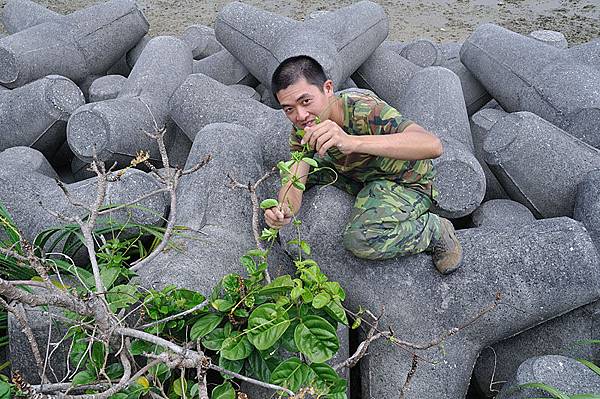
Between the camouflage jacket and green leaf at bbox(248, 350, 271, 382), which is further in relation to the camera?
the camouflage jacket

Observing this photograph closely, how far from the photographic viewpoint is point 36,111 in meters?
2.13

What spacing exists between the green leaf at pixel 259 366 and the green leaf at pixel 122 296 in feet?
0.89

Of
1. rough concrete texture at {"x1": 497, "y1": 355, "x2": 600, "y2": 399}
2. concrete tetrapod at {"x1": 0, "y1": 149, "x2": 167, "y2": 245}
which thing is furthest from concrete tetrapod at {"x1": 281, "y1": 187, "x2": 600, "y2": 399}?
concrete tetrapod at {"x1": 0, "y1": 149, "x2": 167, "y2": 245}

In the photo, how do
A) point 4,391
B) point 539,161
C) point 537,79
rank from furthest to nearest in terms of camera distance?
point 537,79
point 539,161
point 4,391

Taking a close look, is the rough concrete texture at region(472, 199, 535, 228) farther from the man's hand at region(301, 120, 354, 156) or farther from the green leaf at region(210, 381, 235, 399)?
the green leaf at region(210, 381, 235, 399)

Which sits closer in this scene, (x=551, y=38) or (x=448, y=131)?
(x=448, y=131)

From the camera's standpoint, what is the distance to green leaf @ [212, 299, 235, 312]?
4.30 ft

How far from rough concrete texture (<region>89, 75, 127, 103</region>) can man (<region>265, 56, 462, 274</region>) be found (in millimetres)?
1068

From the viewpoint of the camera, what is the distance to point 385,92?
254cm

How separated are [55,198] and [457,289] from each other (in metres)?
1.12

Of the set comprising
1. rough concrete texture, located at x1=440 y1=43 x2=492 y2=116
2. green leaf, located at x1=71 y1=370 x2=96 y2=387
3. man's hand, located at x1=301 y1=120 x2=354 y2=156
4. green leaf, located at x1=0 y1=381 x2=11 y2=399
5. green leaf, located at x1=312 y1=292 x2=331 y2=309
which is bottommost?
rough concrete texture, located at x1=440 y1=43 x2=492 y2=116

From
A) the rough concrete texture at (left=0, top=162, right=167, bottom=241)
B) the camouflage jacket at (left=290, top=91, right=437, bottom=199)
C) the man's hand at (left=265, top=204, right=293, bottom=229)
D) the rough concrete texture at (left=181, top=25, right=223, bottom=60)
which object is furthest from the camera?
the rough concrete texture at (left=181, top=25, right=223, bottom=60)

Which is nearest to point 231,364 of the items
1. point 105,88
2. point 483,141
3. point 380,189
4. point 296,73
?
point 380,189

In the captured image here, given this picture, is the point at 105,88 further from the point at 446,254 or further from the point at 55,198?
the point at 446,254
